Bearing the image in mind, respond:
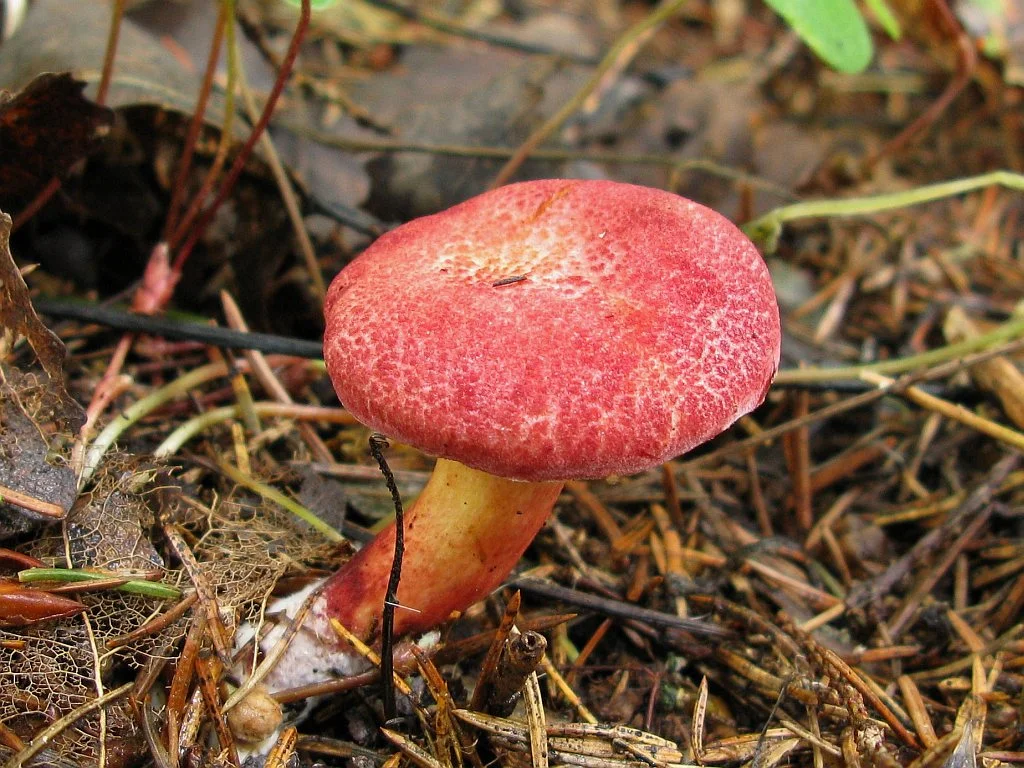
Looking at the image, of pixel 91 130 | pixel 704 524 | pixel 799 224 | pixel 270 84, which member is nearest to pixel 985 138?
pixel 799 224

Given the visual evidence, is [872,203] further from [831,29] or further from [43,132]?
[43,132]

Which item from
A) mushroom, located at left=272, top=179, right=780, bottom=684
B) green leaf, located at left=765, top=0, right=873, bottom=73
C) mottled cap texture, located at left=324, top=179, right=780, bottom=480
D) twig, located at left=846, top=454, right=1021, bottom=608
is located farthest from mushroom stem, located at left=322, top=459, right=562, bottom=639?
green leaf, located at left=765, top=0, right=873, bottom=73

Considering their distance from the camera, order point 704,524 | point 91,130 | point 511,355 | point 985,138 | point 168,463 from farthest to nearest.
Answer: point 985,138 → point 704,524 → point 91,130 → point 168,463 → point 511,355

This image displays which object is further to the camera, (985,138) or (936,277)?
(985,138)

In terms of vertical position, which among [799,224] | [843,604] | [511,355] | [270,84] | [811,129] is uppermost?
[270,84]

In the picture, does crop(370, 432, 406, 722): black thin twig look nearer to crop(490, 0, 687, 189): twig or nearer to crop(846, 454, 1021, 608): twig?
crop(846, 454, 1021, 608): twig

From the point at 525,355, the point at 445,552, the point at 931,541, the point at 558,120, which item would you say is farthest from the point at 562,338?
the point at 558,120

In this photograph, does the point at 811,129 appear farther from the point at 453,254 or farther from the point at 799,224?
the point at 453,254

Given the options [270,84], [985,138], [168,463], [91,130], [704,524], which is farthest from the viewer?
[985,138]
